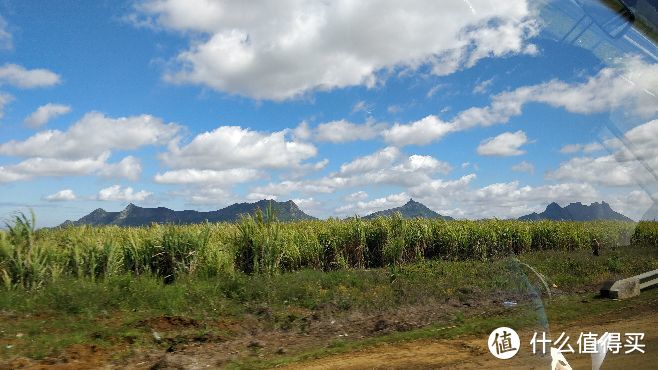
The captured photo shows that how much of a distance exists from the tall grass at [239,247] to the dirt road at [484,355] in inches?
82.5

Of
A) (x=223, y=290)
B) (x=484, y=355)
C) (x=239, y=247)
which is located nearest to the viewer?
(x=484, y=355)

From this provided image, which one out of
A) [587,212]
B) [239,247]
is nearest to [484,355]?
[587,212]

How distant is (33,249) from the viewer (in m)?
12.2

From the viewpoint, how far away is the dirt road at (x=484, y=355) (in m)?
2.98

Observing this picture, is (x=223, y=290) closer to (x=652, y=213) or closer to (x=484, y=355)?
(x=484, y=355)

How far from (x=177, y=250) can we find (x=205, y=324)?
438cm

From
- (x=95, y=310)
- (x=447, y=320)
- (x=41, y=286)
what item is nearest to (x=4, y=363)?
(x=95, y=310)

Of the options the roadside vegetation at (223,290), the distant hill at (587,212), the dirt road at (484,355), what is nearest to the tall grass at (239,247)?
the roadside vegetation at (223,290)

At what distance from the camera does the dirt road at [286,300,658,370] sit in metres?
2.98

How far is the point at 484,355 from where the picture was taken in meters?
6.52

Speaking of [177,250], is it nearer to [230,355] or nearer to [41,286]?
[41,286]

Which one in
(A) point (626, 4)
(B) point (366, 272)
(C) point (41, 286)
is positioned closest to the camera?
(A) point (626, 4)

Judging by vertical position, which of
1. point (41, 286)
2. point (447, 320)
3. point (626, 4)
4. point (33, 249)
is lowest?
point (447, 320)

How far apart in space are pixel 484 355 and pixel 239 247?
10228 millimetres
